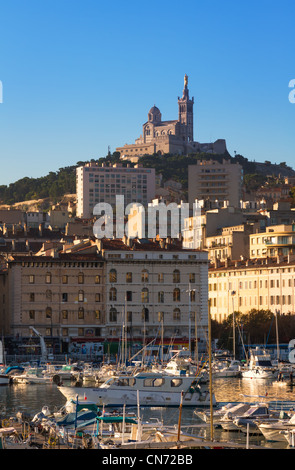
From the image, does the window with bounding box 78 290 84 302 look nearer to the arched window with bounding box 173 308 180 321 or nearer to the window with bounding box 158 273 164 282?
the window with bounding box 158 273 164 282

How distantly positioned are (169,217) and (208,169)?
95.8ft

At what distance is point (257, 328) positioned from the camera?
10781 centimetres

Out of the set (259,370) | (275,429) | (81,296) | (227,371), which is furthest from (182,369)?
(81,296)

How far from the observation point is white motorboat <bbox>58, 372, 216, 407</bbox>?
5909 cm

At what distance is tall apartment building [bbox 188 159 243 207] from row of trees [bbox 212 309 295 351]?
86569 millimetres

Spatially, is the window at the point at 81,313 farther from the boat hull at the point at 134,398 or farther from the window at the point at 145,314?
the boat hull at the point at 134,398

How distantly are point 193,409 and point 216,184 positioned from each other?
140612 mm

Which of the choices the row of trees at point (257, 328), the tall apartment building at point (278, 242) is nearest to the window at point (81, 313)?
the row of trees at point (257, 328)

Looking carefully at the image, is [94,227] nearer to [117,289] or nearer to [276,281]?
[276,281]

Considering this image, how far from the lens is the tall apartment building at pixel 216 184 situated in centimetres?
19638

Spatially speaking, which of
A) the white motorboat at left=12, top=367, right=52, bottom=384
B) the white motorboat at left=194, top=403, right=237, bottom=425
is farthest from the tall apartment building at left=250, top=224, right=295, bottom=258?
the white motorboat at left=194, top=403, right=237, bottom=425

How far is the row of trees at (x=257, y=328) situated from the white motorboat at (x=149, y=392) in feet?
147

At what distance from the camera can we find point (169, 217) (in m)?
173
